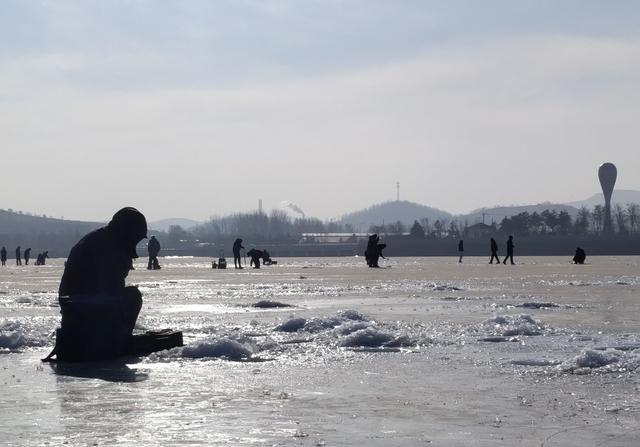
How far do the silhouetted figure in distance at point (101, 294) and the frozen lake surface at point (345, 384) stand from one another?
0.40m

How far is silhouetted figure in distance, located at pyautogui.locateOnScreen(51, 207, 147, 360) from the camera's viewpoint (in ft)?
36.8

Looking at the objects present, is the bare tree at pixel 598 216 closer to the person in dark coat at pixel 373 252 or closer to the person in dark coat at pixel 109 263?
the person in dark coat at pixel 373 252

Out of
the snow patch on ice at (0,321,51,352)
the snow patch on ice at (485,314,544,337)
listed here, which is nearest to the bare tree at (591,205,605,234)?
the snow patch on ice at (485,314,544,337)

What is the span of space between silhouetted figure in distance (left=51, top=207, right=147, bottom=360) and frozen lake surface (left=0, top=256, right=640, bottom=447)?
40 centimetres

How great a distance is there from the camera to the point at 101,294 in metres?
11.7

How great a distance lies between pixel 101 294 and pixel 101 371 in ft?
5.28

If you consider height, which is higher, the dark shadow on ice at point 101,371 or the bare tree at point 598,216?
the bare tree at point 598,216

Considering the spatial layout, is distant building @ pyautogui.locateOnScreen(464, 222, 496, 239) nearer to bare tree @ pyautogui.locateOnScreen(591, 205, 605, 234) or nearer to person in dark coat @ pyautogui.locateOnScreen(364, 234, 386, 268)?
bare tree @ pyautogui.locateOnScreen(591, 205, 605, 234)

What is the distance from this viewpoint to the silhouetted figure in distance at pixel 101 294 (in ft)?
36.8

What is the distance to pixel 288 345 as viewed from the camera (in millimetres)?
12125

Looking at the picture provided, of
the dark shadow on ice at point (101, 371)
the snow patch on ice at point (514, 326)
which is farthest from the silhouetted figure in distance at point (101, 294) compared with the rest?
the snow patch on ice at point (514, 326)

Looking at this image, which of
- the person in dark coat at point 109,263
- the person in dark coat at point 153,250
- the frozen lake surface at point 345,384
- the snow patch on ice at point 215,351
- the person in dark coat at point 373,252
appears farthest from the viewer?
the person in dark coat at point 153,250

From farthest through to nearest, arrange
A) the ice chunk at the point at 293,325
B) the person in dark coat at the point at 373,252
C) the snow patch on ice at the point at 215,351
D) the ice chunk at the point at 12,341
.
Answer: the person in dark coat at the point at 373,252 < the ice chunk at the point at 293,325 < the ice chunk at the point at 12,341 < the snow patch on ice at the point at 215,351

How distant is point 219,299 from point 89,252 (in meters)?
10.3
